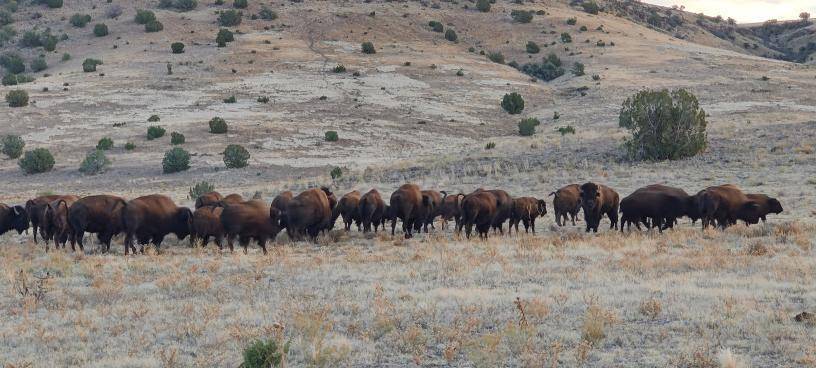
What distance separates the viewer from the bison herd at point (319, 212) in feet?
57.9

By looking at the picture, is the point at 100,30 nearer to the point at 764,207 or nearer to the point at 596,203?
the point at 596,203

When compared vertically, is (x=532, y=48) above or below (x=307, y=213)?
above

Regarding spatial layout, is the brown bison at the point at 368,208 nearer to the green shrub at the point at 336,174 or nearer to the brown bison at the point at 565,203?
the brown bison at the point at 565,203

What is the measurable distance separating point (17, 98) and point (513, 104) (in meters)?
40.4

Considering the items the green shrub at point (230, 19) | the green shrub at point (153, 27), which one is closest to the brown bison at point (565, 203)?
the green shrub at point (153, 27)

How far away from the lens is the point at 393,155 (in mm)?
45500

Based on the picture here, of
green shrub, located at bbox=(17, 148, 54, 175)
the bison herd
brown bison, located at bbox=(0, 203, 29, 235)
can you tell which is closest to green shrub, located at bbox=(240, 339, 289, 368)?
the bison herd

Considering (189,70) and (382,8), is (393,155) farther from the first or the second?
(382,8)

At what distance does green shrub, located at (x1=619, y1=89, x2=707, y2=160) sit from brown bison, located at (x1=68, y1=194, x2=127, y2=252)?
25.8 meters

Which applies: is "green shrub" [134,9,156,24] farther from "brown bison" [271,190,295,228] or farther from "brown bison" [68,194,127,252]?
"brown bison" [68,194,127,252]

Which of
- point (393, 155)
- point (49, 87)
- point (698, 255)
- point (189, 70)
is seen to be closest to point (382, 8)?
point (189, 70)

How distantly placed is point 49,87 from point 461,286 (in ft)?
197

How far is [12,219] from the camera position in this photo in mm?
21938

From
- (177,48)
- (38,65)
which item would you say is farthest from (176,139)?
(38,65)
